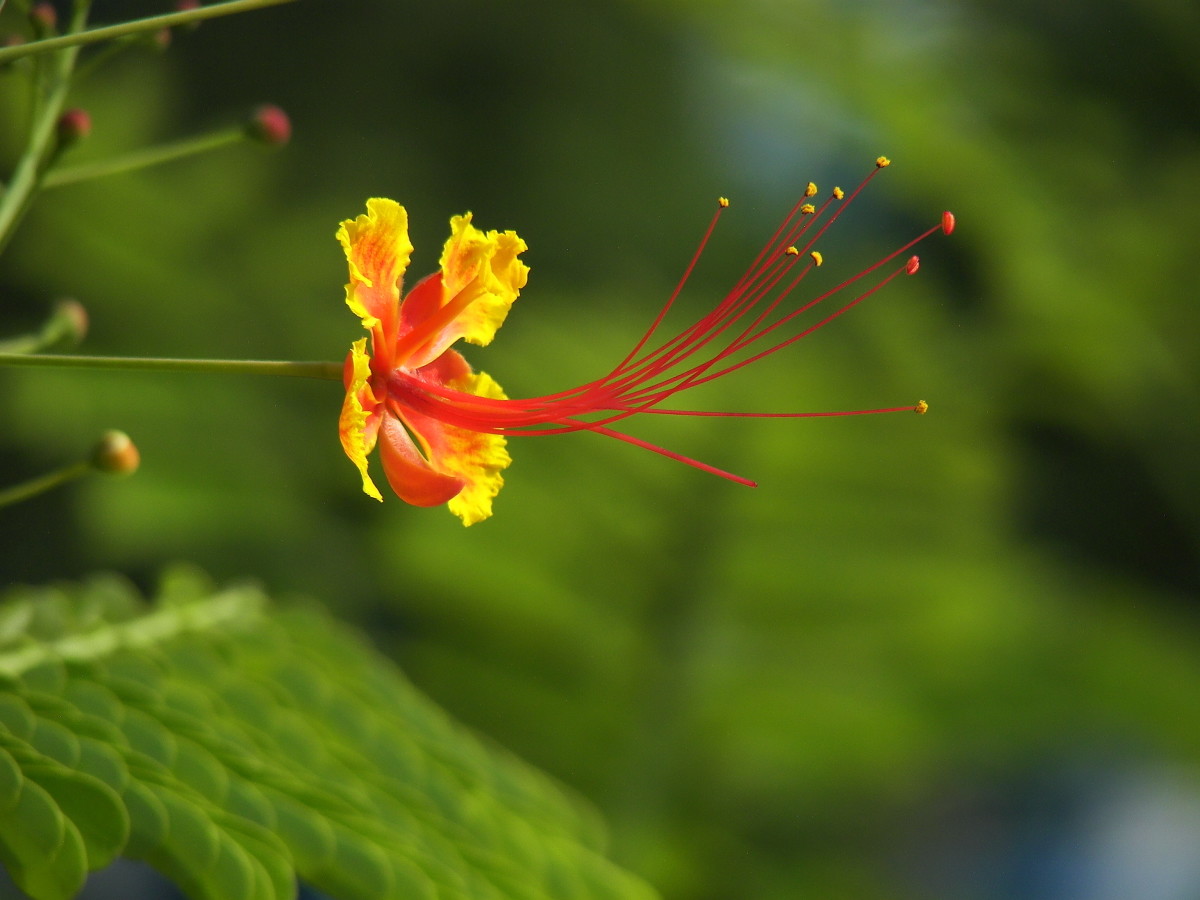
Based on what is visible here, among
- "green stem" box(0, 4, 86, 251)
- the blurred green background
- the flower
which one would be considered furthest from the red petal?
the blurred green background

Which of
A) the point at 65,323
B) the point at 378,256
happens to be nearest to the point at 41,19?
the point at 65,323

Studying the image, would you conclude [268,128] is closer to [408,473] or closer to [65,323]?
[65,323]

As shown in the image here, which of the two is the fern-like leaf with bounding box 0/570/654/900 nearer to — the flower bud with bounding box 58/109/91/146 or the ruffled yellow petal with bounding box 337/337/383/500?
the ruffled yellow petal with bounding box 337/337/383/500

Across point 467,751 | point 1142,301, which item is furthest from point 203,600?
point 1142,301

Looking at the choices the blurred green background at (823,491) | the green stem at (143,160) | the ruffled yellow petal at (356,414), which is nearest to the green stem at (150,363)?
the ruffled yellow petal at (356,414)

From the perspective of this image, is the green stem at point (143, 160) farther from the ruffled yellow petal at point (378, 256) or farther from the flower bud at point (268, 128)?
the ruffled yellow petal at point (378, 256)

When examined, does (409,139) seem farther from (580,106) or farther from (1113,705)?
(1113,705)
